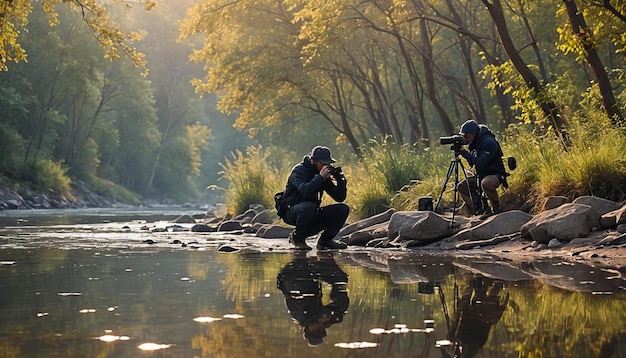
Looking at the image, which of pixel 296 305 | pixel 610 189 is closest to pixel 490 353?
pixel 296 305

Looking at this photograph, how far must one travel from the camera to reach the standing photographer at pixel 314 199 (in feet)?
42.5

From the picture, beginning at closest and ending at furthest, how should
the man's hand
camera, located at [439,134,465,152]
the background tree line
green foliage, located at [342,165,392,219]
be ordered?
1. the man's hand
2. camera, located at [439,134,465,152]
3. green foliage, located at [342,165,392,219]
4. the background tree line

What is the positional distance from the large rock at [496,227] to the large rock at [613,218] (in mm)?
1371

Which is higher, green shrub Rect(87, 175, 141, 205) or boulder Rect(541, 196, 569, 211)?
green shrub Rect(87, 175, 141, 205)

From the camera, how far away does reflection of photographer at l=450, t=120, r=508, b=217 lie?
13711mm

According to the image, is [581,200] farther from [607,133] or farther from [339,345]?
[339,345]

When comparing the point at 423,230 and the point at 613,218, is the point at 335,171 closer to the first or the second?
the point at 423,230

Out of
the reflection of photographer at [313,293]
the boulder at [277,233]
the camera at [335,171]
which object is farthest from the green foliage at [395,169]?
the reflection of photographer at [313,293]

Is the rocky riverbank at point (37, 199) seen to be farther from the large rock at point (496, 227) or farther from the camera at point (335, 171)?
the large rock at point (496, 227)

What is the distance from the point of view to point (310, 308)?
21.9ft

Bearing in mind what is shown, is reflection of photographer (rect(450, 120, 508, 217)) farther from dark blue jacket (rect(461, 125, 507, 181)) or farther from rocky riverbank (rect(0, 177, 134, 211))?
rocky riverbank (rect(0, 177, 134, 211))

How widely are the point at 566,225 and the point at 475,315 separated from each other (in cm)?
628

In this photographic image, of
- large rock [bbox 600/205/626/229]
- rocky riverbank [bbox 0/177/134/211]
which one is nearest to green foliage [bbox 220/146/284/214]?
large rock [bbox 600/205/626/229]

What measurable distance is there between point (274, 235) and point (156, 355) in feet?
40.0
